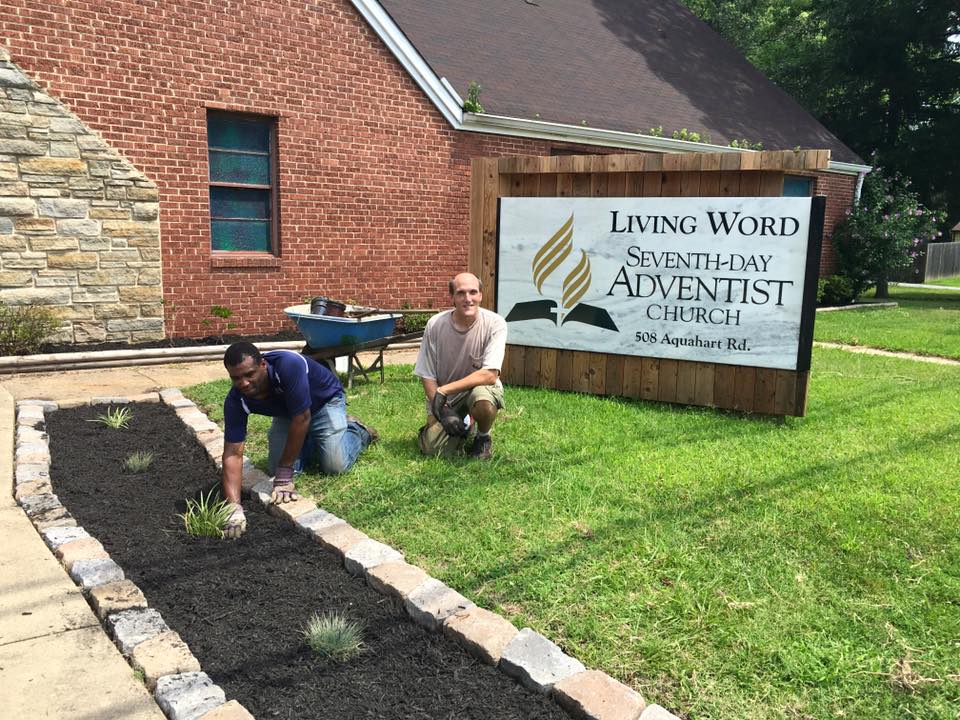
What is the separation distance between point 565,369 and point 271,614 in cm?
473

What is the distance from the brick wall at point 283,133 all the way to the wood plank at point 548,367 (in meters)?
4.68

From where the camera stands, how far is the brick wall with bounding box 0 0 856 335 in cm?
945

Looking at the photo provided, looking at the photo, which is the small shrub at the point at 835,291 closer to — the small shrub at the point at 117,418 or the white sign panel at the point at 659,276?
the white sign panel at the point at 659,276

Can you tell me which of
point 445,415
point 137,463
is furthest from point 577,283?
point 137,463

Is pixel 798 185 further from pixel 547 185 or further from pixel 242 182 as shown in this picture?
pixel 242 182

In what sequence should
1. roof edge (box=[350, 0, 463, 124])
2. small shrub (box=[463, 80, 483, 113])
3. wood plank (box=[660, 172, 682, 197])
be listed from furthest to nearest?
small shrub (box=[463, 80, 483, 113])
roof edge (box=[350, 0, 463, 124])
wood plank (box=[660, 172, 682, 197])

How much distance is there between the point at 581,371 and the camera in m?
7.70

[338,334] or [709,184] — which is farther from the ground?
[709,184]

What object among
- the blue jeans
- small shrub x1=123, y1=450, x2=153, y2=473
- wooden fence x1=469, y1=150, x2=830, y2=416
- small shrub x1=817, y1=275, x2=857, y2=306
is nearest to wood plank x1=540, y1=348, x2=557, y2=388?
wooden fence x1=469, y1=150, x2=830, y2=416

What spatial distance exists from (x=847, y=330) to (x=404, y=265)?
7.22 meters

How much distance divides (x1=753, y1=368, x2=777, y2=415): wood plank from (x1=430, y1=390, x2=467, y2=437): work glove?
2.88 m

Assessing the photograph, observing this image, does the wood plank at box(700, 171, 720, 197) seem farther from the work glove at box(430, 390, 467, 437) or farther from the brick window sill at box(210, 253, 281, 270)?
the brick window sill at box(210, 253, 281, 270)

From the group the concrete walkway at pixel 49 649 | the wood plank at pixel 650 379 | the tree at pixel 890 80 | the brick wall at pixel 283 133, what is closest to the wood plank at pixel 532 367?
the wood plank at pixel 650 379

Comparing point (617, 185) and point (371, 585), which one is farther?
point (617, 185)
